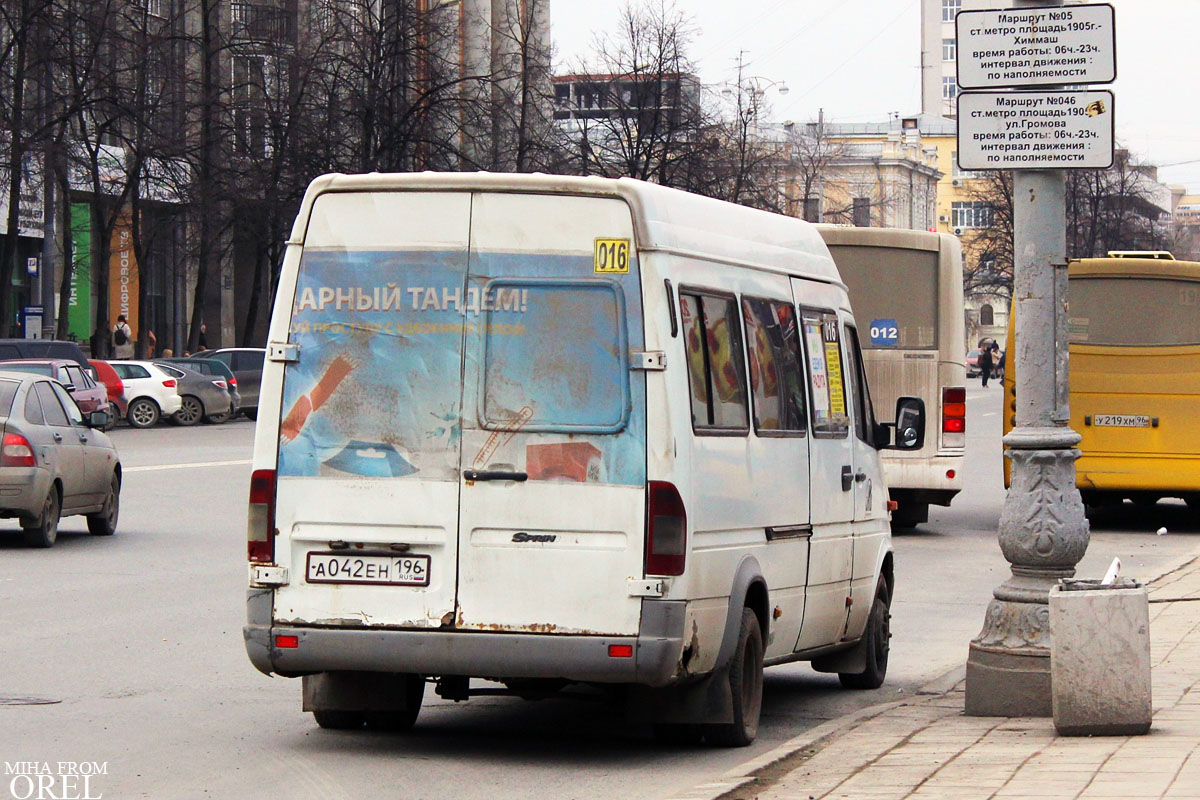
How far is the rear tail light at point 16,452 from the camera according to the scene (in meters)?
16.4

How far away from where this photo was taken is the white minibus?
724 cm

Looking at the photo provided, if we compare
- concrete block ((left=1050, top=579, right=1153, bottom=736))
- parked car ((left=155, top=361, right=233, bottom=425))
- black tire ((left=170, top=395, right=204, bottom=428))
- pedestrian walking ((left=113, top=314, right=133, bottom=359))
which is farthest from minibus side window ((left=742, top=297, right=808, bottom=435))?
pedestrian walking ((left=113, top=314, right=133, bottom=359))

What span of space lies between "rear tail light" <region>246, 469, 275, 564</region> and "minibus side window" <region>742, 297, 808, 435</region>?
6.88 feet

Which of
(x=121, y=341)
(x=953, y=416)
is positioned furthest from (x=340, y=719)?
(x=121, y=341)

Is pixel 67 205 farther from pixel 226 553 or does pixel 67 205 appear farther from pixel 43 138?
pixel 226 553

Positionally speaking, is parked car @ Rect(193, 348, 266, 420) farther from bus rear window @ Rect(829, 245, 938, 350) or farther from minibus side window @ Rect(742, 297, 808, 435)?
minibus side window @ Rect(742, 297, 808, 435)

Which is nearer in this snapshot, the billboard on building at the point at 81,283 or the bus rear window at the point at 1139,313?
the bus rear window at the point at 1139,313

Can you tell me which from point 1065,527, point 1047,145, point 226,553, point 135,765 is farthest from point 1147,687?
point 226,553

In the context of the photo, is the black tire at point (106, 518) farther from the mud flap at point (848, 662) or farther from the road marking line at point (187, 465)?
the mud flap at point (848, 662)

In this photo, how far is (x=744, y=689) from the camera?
8016 millimetres

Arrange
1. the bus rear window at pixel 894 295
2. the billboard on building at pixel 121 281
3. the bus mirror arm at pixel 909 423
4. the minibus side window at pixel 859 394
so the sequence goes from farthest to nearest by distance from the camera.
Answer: the billboard on building at pixel 121 281
the bus rear window at pixel 894 295
the minibus side window at pixel 859 394
the bus mirror arm at pixel 909 423

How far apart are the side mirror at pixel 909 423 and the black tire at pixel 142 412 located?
3463cm

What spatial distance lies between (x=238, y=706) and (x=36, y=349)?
28.2 meters

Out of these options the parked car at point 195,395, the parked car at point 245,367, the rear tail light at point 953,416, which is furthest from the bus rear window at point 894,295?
the parked car at point 245,367
